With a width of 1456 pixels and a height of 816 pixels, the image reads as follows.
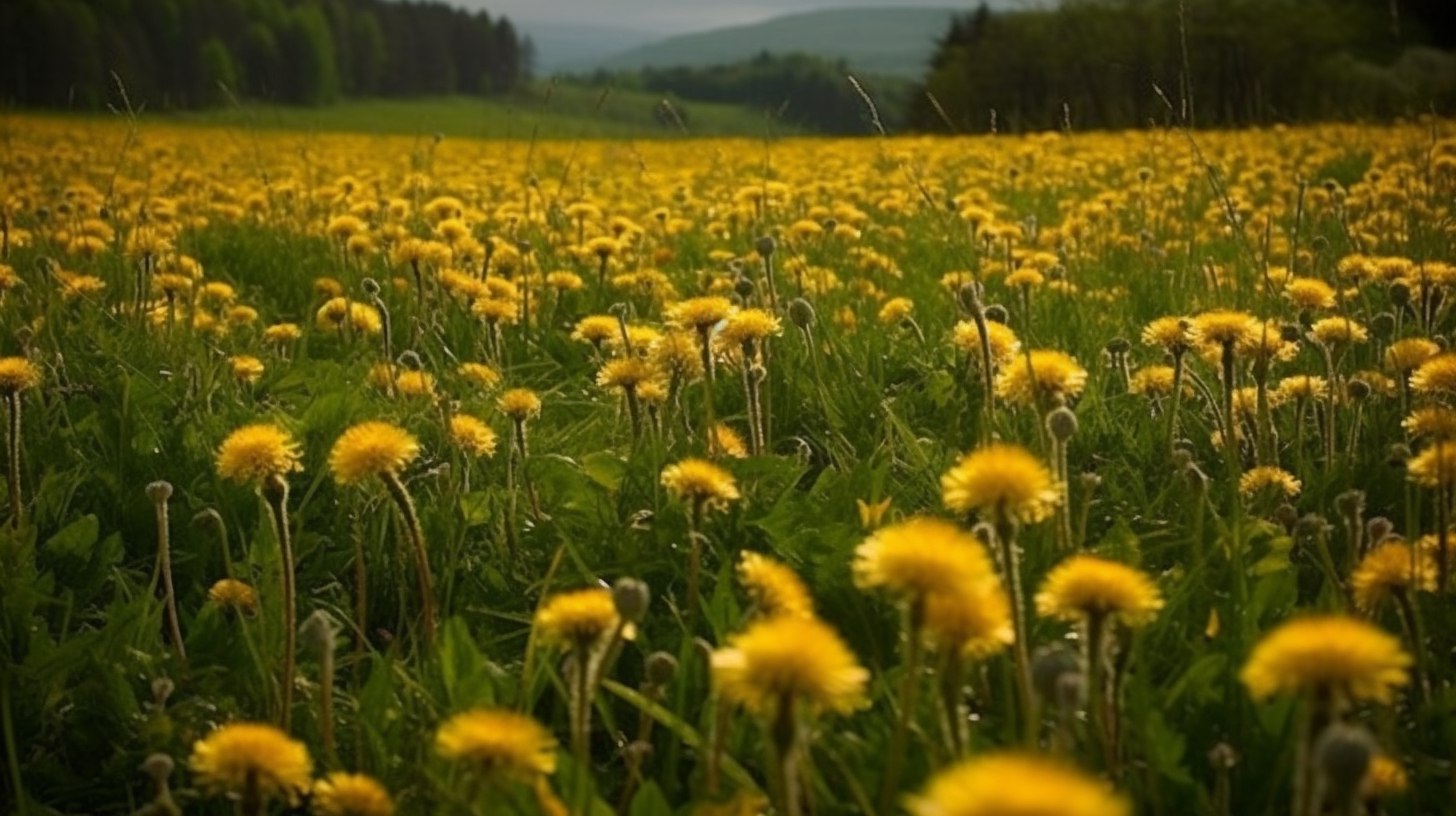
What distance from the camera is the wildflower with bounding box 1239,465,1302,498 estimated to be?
7.44 ft

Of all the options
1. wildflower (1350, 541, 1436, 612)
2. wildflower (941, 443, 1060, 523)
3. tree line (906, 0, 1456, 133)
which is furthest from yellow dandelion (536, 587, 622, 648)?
tree line (906, 0, 1456, 133)

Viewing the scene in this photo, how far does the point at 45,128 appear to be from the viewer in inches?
602

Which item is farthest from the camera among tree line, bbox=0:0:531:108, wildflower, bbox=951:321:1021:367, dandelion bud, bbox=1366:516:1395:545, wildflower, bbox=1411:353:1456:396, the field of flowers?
tree line, bbox=0:0:531:108

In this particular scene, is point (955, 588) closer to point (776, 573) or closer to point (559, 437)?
point (776, 573)

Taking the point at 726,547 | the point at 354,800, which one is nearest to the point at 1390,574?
the point at 726,547

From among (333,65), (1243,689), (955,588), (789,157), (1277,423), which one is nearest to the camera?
(955,588)

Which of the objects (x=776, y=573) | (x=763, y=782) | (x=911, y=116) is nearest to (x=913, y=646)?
(x=776, y=573)

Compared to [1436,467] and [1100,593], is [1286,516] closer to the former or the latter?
[1436,467]

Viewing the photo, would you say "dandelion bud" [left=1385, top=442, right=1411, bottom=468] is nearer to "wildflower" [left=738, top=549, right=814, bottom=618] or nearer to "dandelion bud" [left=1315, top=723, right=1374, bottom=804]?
"wildflower" [left=738, top=549, right=814, bottom=618]

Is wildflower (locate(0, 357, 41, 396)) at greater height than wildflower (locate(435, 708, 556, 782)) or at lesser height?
greater

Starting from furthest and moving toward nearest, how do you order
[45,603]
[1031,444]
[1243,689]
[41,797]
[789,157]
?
[789,157]
[1031,444]
[45,603]
[41,797]
[1243,689]

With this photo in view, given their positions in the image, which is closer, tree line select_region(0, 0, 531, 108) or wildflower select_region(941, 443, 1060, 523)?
wildflower select_region(941, 443, 1060, 523)

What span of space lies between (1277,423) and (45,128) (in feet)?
52.5

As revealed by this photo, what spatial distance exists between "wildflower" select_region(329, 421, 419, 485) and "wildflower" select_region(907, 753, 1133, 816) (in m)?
1.14
